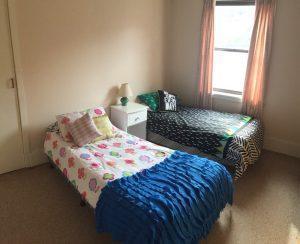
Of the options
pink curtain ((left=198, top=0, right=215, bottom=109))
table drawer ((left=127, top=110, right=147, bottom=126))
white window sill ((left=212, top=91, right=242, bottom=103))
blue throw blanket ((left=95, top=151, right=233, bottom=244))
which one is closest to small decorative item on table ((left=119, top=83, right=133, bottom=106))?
table drawer ((left=127, top=110, right=147, bottom=126))

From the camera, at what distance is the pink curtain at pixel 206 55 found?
426cm

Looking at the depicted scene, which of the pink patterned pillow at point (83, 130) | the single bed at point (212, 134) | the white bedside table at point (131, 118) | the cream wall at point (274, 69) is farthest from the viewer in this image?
the white bedside table at point (131, 118)

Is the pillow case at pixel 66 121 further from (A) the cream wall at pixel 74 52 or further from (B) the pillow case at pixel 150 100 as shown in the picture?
(B) the pillow case at pixel 150 100

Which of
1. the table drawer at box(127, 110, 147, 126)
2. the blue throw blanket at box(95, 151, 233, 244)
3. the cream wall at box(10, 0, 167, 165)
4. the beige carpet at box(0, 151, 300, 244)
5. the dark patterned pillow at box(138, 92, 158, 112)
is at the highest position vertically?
the cream wall at box(10, 0, 167, 165)

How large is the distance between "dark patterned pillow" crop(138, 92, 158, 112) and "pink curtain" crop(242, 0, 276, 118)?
1.35m

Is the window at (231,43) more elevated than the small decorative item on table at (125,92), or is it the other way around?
the window at (231,43)

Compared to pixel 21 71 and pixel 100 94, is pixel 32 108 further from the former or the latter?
pixel 100 94

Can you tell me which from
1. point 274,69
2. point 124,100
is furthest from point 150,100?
point 274,69

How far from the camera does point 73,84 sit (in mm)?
3605

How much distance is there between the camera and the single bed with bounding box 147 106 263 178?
131 inches

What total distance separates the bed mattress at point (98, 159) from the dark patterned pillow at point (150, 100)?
3.86ft

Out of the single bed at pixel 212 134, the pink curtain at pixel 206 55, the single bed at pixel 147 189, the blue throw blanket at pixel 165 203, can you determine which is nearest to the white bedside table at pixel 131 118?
the single bed at pixel 212 134

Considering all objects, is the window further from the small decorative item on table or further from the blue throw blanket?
the blue throw blanket

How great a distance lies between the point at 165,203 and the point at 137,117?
2.04 meters
